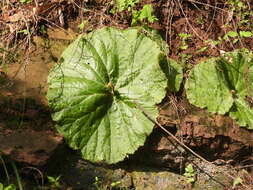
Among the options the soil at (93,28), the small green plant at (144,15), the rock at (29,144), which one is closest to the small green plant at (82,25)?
the soil at (93,28)

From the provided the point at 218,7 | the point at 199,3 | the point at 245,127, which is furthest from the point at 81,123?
the point at 218,7

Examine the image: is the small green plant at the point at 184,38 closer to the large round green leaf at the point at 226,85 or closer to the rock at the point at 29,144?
the large round green leaf at the point at 226,85

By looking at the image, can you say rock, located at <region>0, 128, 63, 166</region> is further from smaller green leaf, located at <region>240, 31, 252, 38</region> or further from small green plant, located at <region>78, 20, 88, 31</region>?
smaller green leaf, located at <region>240, 31, 252, 38</region>

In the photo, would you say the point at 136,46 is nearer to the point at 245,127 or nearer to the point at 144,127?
the point at 144,127

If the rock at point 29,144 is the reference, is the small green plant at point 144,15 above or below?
above

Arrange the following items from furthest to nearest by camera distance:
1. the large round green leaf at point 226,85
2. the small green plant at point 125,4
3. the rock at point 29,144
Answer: the small green plant at point 125,4 → the large round green leaf at point 226,85 → the rock at point 29,144

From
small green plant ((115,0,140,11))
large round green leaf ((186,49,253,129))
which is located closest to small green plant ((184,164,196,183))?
large round green leaf ((186,49,253,129))

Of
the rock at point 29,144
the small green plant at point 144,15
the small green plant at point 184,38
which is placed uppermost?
the small green plant at point 144,15
